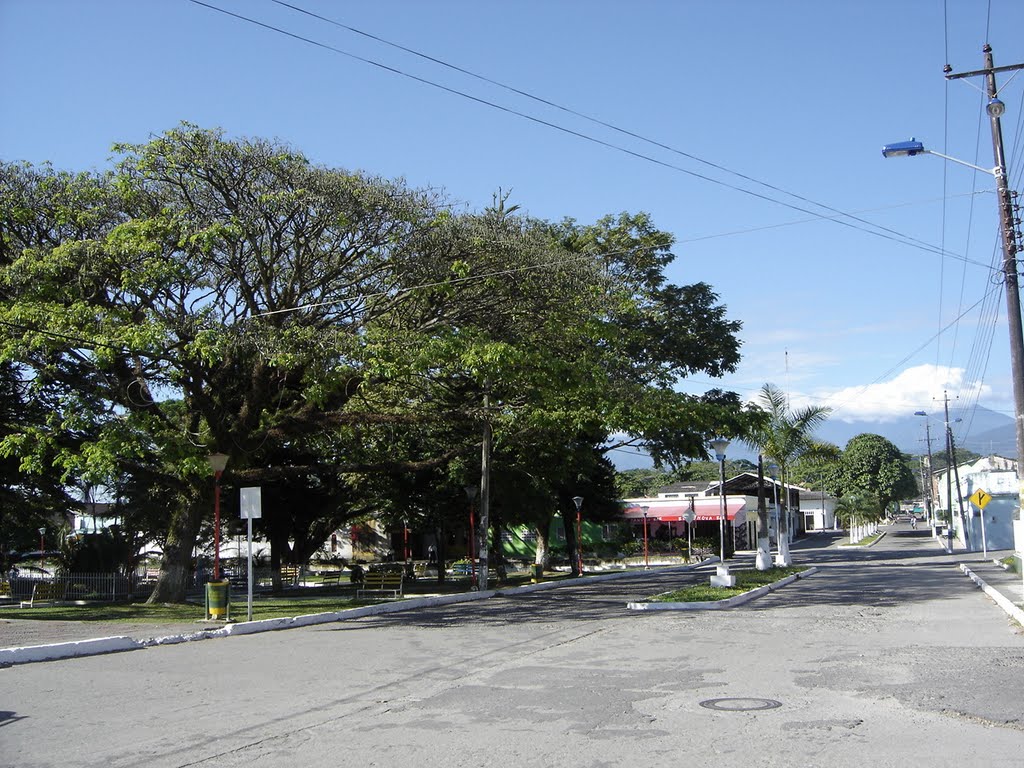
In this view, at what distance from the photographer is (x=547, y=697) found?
9.87m

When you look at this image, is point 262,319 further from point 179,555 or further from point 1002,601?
point 1002,601

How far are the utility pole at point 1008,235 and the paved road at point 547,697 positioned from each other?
4264 millimetres

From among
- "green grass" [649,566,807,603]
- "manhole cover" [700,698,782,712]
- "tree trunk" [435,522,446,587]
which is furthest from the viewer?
"tree trunk" [435,522,446,587]

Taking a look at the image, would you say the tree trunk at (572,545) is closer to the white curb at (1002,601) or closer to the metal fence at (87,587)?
the white curb at (1002,601)

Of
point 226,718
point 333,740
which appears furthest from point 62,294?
point 333,740

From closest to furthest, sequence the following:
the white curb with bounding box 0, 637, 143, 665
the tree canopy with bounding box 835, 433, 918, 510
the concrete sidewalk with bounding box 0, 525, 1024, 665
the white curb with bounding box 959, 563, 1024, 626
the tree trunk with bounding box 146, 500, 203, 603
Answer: the white curb with bounding box 0, 637, 143, 665 → the concrete sidewalk with bounding box 0, 525, 1024, 665 → the white curb with bounding box 959, 563, 1024, 626 → the tree trunk with bounding box 146, 500, 203, 603 → the tree canopy with bounding box 835, 433, 918, 510

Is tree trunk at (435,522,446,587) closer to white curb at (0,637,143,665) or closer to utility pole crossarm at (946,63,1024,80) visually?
white curb at (0,637,143,665)

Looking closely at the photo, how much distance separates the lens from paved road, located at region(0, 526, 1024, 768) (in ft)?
24.5

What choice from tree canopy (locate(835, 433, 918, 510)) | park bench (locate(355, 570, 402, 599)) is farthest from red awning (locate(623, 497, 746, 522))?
tree canopy (locate(835, 433, 918, 510))

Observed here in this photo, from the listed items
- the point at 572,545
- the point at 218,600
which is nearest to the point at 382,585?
the point at 218,600

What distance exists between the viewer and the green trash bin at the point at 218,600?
62.7 feet

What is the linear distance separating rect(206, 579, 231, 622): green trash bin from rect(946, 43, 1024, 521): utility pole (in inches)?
612

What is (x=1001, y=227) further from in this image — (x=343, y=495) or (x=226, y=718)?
(x=343, y=495)

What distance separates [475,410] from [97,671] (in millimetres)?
12336
